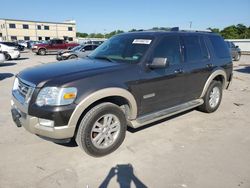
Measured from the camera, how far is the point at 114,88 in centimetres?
332

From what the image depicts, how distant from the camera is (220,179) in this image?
294cm

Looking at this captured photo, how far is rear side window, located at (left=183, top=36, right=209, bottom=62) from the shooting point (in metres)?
4.58

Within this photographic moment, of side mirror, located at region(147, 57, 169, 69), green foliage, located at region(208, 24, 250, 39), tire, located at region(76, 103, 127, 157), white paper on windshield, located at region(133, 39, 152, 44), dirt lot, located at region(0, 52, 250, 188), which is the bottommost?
dirt lot, located at region(0, 52, 250, 188)

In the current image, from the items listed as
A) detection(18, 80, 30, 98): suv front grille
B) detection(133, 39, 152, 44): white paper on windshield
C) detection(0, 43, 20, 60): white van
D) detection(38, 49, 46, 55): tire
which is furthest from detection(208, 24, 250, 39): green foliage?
Result: detection(18, 80, 30, 98): suv front grille

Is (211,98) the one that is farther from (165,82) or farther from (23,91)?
(23,91)

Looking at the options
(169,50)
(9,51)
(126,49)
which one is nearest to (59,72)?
(126,49)

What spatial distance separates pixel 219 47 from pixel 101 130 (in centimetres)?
383

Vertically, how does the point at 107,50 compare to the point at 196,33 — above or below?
below

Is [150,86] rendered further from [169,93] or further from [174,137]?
[174,137]

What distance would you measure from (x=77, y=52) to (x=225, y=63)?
12.9 meters

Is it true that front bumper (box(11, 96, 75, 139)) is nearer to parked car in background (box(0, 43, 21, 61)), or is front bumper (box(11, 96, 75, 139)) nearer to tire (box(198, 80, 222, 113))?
tire (box(198, 80, 222, 113))

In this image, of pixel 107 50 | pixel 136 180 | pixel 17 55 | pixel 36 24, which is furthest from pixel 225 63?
pixel 36 24

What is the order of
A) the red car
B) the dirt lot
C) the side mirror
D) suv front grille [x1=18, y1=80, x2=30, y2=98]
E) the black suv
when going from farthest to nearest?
the red car
the side mirror
suv front grille [x1=18, y1=80, x2=30, y2=98]
the black suv
the dirt lot

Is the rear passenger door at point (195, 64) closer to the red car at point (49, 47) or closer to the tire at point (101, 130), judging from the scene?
the tire at point (101, 130)
